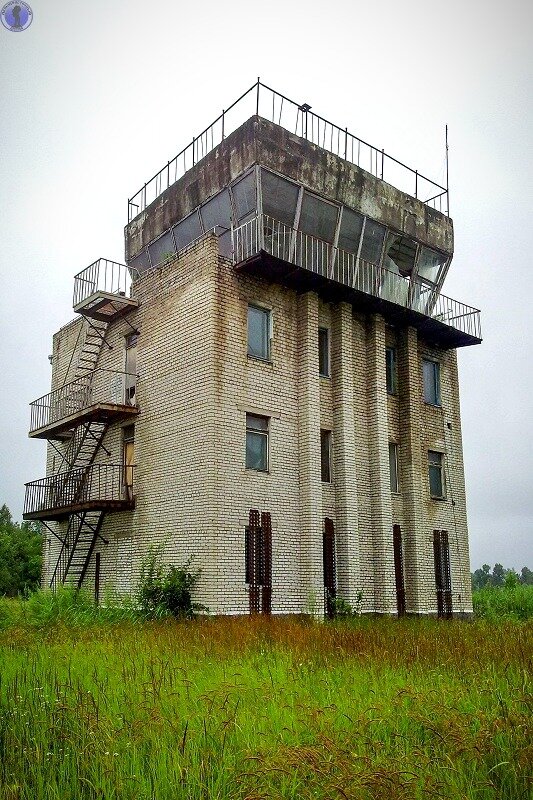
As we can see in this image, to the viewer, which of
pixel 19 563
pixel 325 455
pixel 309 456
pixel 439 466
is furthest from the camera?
pixel 19 563

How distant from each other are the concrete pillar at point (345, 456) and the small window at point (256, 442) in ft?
7.82

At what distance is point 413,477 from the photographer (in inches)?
902

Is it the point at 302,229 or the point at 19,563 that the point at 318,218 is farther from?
the point at 19,563

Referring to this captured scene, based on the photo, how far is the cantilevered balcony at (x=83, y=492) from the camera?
2033 centimetres

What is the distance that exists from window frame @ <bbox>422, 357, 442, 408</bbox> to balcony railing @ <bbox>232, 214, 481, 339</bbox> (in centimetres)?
150

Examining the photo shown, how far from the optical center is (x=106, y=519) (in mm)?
21562

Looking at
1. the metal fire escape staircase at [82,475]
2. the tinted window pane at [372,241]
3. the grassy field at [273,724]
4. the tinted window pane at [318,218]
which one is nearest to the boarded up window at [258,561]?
the metal fire escape staircase at [82,475]

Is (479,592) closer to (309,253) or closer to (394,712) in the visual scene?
(309,253)

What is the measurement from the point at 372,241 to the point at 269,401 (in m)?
6.75

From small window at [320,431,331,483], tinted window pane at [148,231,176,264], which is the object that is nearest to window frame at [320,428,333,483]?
small window at [320,431,331,483]

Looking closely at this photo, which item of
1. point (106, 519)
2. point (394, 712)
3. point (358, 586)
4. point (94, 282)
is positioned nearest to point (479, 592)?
point (358, 586)

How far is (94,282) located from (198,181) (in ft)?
15.6

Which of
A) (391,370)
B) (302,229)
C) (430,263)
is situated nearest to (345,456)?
(391,370)

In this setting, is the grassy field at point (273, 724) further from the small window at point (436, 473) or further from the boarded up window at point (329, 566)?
the small window at point (436, 473)
